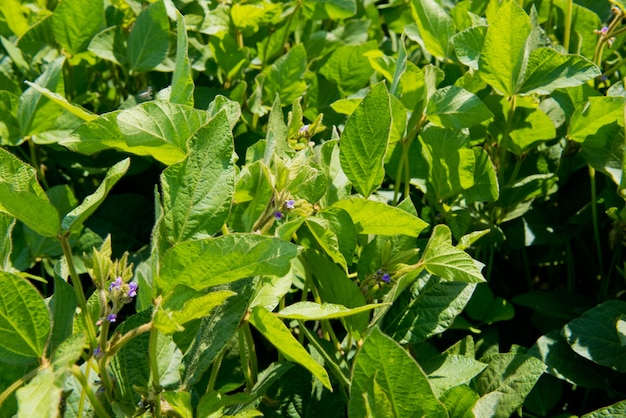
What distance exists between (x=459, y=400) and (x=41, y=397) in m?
0.50

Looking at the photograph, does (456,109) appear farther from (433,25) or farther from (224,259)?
(224,259)

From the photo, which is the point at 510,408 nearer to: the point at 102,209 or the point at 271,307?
the point at 271,307

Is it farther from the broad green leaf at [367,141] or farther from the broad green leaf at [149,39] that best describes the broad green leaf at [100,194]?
the broad green leaf at [149,39]

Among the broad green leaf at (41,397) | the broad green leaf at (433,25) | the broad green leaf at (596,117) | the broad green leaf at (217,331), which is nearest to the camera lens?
the broad green leaf at (41,397)

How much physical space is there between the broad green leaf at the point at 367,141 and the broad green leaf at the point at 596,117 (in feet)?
1.57

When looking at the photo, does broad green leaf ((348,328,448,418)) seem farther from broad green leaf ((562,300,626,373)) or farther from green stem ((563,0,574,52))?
green stem ((563,0,574,52))

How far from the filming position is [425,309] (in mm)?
1048

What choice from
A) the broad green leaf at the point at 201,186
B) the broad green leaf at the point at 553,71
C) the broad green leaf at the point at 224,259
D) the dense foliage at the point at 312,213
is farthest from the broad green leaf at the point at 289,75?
the broad green leaf at the point at 224,259

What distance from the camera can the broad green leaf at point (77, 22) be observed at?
1.47 m

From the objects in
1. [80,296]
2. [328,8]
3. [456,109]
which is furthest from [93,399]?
[328,8]

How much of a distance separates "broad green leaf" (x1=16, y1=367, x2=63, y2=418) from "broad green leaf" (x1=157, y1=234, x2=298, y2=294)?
16cm

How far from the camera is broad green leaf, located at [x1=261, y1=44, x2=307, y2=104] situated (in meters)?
1.45

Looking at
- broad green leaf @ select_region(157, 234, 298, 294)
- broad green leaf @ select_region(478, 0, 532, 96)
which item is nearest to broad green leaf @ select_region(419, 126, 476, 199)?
broad green leaf @ select_region(478, 0, 532, 96)

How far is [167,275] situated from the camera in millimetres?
778
